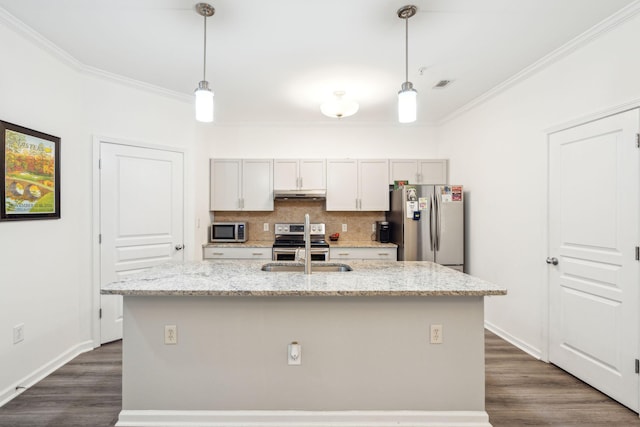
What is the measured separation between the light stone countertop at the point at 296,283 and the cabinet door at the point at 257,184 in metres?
2.19

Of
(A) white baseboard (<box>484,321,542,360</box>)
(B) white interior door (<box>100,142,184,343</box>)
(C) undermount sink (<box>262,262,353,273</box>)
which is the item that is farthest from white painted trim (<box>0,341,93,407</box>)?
(A) white baseboard (<box>484,321,542,360</box>)

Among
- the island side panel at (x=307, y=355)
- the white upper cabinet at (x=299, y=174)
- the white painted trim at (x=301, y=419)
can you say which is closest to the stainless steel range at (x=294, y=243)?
the white upper cabinet at (x=299, y=174)

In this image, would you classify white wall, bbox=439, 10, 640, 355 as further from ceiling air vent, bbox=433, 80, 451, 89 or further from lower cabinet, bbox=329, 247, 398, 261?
lower cabinet, bbox=329, 247, 398, 261

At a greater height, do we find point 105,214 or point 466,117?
point 466,117

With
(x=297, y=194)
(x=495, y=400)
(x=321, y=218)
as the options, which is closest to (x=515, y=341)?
(x=495, y=400)

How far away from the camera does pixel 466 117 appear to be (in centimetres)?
412

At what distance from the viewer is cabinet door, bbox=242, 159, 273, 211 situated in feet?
14.9

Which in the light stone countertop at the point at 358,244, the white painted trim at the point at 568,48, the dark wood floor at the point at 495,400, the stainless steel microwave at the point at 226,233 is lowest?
the dark wood floor at the point at 495,400

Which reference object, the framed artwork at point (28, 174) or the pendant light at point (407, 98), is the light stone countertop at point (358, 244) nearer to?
the pendant light at point (407, 98)

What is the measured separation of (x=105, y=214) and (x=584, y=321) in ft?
13.9

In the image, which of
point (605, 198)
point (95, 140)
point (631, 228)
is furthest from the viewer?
point (95, 140)

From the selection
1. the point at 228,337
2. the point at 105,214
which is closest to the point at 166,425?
the point at 228,337

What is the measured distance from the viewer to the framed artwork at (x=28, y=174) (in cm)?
226

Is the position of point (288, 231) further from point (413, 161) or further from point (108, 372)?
point (108, 372)
